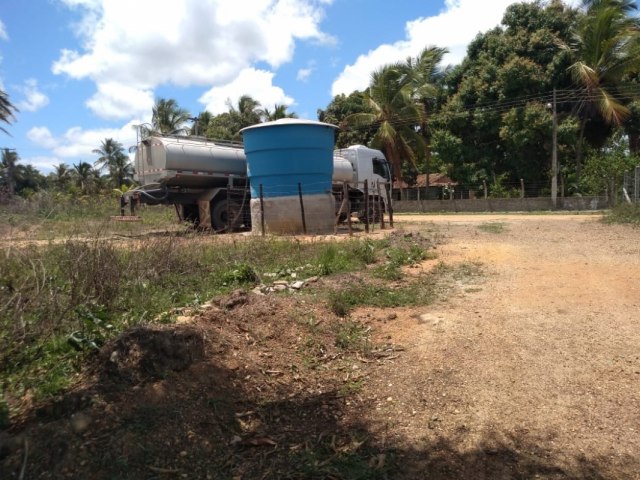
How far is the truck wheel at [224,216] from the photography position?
15.9 m

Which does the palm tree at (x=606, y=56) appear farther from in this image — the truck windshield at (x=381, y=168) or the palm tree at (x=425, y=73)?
the truck windshield at (x=381, y=168)

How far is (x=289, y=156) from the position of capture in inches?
537

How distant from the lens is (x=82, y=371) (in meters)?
3.53

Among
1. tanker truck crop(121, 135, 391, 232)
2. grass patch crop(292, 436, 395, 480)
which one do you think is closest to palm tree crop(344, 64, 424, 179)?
tanker truck crop(121, 135, 391, 232)

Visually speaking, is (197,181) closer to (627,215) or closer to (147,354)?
(147,354)

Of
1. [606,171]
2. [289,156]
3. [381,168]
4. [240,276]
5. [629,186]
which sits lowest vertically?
[240,276]

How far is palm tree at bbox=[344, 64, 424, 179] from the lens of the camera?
30234 mm

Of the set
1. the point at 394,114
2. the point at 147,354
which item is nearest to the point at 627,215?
the point at 147,354

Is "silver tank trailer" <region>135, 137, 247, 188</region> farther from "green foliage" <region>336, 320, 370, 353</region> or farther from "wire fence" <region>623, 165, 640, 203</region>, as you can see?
→ "wire fence" <region>623, 165, 640, 203</region>

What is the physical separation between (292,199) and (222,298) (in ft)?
27.9

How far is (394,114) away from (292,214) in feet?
62.9

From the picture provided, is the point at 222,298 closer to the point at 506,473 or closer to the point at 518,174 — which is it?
the point at 506,473

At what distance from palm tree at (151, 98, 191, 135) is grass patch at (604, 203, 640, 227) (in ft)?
100.0

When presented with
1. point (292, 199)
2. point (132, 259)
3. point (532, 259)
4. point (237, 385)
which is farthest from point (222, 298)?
point (292, 199)
